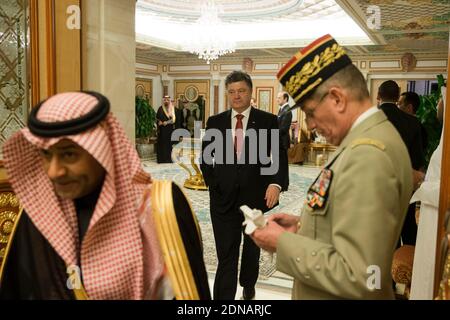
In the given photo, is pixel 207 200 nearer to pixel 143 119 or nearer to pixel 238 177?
pixel 238 177

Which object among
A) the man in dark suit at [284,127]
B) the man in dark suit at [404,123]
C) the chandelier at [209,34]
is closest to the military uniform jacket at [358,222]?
the man in dark suit at [284,127]

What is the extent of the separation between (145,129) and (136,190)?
12106 millimetres

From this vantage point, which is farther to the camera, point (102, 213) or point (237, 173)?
point (237, 173)

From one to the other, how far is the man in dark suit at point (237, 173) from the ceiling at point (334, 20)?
4.60m

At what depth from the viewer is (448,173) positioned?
222 centimetres

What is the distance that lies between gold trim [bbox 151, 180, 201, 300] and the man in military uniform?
0.93ft

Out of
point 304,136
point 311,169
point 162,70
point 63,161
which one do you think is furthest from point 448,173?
point 162,70

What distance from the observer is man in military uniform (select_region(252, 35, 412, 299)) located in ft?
4.24

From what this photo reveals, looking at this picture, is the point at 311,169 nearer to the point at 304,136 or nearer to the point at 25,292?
the point at 304,136

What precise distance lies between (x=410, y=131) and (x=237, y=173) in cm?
165

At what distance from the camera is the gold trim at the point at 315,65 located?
1.50 m

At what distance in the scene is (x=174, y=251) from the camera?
4.79 feet

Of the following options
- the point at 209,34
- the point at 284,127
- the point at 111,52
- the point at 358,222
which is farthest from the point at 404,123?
the point at 209,34
